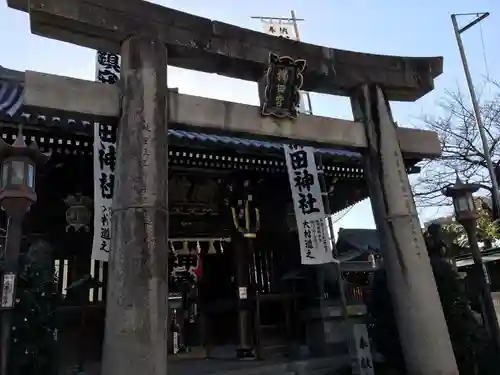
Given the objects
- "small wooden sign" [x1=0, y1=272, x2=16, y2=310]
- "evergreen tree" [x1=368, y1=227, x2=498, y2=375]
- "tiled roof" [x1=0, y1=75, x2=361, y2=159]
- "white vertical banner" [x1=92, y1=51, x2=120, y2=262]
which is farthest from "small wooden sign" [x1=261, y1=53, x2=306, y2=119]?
"small wooden sign" [x1=0, y1=272, x2=16, y2=310]

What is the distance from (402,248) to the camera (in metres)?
6.00

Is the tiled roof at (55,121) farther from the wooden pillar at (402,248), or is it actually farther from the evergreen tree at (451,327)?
the evergreen tree at (451,327)

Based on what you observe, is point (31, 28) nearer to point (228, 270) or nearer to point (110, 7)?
point (110, 7)

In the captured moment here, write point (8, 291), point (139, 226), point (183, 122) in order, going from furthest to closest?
point (183, 122) → point (8, 291) → point (139, 226)

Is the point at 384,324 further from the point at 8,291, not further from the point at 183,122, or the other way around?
the point at 8,291

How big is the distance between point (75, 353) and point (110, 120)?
490cm

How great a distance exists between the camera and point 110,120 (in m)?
4.99

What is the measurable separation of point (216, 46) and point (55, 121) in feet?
Answer: 9.08

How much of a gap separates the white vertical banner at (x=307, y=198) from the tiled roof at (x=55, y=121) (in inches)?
15.2

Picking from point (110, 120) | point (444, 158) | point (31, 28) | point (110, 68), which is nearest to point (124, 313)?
point (110, 120)

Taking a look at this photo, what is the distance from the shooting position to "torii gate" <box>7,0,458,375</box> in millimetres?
4301

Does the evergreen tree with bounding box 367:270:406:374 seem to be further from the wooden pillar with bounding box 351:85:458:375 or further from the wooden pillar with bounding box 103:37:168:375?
the wooden pillar with bounding box 103:37:168:375

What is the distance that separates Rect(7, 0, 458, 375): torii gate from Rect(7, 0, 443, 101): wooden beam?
0.01 m

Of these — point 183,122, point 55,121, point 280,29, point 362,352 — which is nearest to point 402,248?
point 362,352
